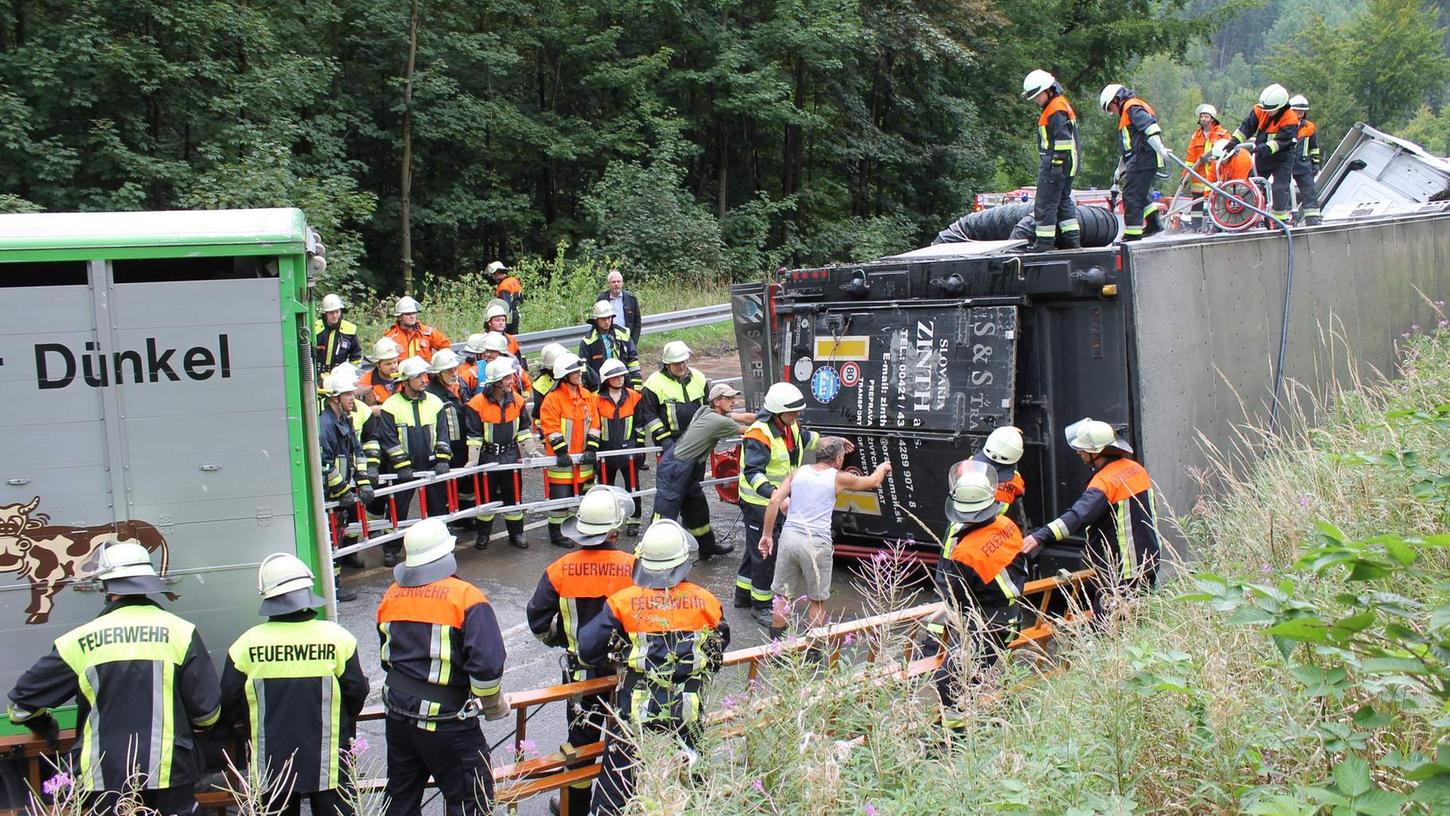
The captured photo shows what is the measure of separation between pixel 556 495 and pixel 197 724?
5552 mm

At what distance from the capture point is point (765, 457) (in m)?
7.86

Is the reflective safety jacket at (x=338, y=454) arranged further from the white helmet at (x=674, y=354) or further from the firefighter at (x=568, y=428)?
the white helmet at (x=674, y=354)

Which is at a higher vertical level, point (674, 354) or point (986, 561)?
point (674, 354)

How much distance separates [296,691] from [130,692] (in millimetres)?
594

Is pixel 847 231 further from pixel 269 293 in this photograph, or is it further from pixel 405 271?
pixel 269 293

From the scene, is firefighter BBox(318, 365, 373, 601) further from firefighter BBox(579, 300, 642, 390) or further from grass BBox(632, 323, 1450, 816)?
grass BBox(632, 323, 1450, 816)

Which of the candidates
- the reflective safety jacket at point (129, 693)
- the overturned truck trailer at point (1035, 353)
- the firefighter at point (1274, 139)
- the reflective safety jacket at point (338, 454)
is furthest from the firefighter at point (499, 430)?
the firefighter at point (1274, 139)

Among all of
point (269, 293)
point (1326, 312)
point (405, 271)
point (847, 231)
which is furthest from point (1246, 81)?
point (269, 293)

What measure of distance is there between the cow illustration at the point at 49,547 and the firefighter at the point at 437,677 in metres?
1.24

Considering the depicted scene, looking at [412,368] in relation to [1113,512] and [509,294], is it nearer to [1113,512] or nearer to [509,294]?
[509,294]

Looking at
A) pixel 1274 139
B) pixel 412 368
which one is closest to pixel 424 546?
pixel 412 368

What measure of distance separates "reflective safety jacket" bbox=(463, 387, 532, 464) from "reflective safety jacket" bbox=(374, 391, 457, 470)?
32 centimetres

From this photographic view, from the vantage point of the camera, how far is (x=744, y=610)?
27.1 ft

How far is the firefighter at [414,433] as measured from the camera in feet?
30.9
